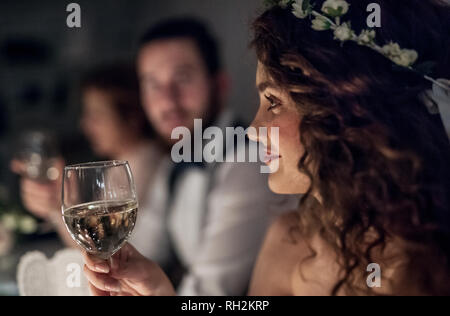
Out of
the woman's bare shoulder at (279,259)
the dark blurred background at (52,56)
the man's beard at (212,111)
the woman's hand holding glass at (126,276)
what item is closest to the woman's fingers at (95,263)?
the woman's hand holding glass at (126,276)

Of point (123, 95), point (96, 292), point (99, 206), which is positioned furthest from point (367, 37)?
point (123, 95)

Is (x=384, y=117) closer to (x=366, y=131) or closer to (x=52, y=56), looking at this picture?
(x=366, y=131)

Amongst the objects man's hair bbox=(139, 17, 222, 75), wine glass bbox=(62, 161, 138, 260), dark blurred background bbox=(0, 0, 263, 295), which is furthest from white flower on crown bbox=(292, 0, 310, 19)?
dark blurred background bbox=(0, 0, 263, 295)

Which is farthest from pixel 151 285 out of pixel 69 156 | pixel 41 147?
pixel 69 156

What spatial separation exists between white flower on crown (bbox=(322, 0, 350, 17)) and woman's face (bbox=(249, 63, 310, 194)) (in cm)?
15

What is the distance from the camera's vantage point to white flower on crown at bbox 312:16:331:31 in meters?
0.82

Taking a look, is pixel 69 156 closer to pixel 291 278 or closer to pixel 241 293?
pixel 241 293

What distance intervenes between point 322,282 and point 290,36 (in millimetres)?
513

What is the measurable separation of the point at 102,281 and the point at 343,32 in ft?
2.00

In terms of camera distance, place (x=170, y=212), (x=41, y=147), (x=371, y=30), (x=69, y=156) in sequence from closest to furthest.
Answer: (x=371, y=30) → (x=41, y=147) → (x=170, y=212) → (x=69, y=156)

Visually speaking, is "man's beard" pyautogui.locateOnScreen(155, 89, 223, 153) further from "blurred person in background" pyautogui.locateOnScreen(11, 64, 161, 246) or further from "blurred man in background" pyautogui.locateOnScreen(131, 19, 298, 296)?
"blurred person in background" pyautogui.locateOnScreen(11, 64, 161, 246)

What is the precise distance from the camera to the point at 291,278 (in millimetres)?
1105

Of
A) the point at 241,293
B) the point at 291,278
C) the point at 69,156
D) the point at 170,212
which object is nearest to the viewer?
the point at 291,278

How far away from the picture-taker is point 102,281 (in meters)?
0.85
